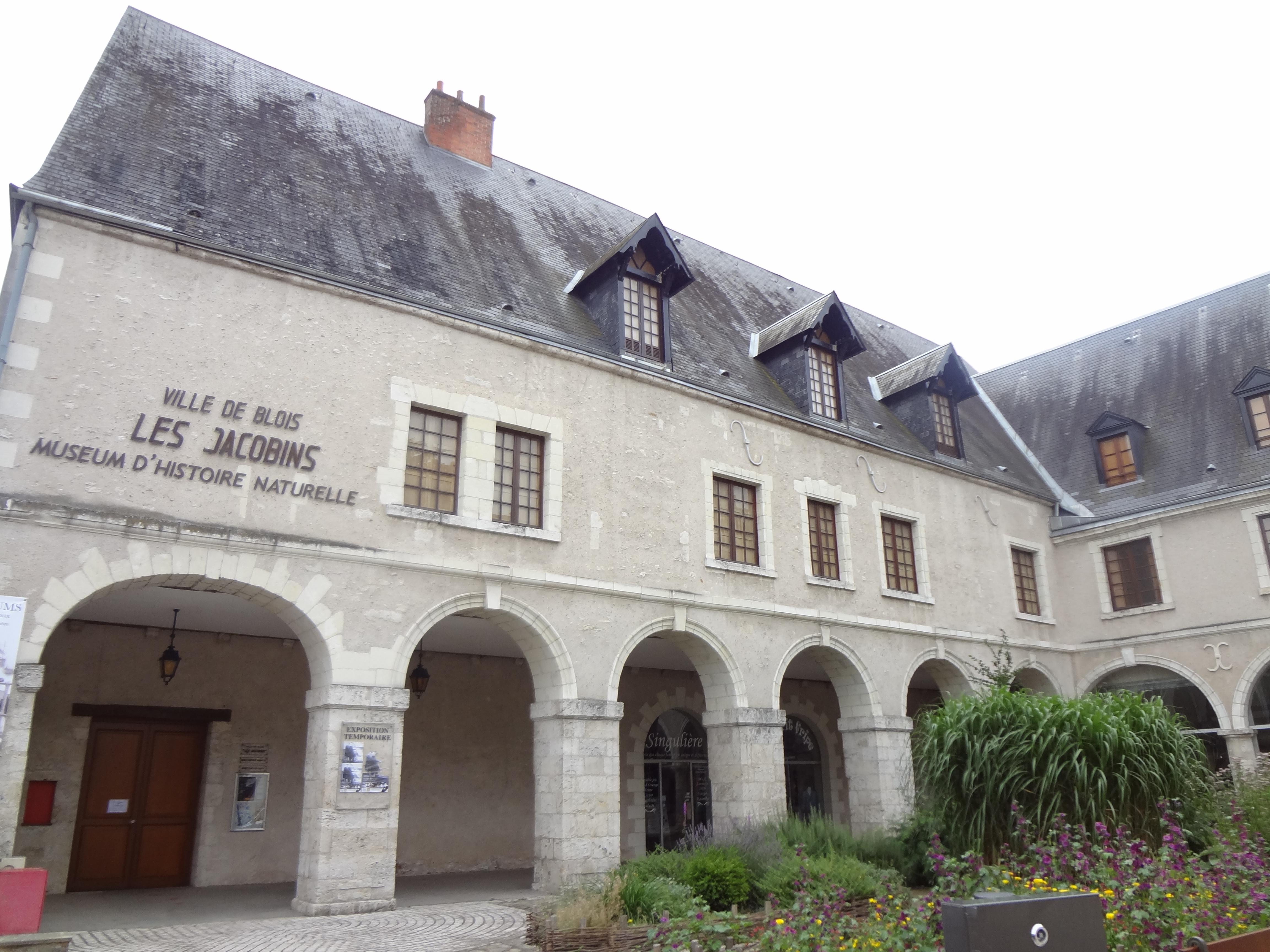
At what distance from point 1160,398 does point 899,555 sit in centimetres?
685

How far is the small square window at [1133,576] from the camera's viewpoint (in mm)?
15031

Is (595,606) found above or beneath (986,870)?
above

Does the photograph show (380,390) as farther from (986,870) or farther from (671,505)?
(986,870)

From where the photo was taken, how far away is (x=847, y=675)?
12.4 meters

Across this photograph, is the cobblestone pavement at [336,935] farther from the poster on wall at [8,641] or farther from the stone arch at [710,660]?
the stone arch at [710,660]

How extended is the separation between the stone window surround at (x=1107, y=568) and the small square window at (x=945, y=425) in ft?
9.44

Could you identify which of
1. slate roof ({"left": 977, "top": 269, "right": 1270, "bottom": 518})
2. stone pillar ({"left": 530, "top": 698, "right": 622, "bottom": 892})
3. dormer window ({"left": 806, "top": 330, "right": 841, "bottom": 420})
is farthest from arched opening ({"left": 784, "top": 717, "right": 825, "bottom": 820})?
slate roof ({"left": 977, "top": 269, "right": 1270, "bottom": 518})

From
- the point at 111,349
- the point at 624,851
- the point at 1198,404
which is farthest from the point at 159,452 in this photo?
the point at 1198,404

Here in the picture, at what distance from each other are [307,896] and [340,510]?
10.6 feet

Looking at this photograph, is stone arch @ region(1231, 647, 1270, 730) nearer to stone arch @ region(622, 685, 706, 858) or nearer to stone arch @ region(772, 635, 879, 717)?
stone arch @ region(772, 635, 879, 717)

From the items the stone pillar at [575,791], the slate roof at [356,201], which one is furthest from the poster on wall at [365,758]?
the slate roof at [356,201]

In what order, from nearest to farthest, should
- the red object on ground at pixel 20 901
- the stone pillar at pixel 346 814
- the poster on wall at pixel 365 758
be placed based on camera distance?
the red object on ground at pixel 20 901 < the stone pillar at pixel 346 814 < the poster on wall at pixel 365 758

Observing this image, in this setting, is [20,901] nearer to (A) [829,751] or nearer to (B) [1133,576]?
(A) [829,751]

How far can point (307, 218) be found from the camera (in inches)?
392
